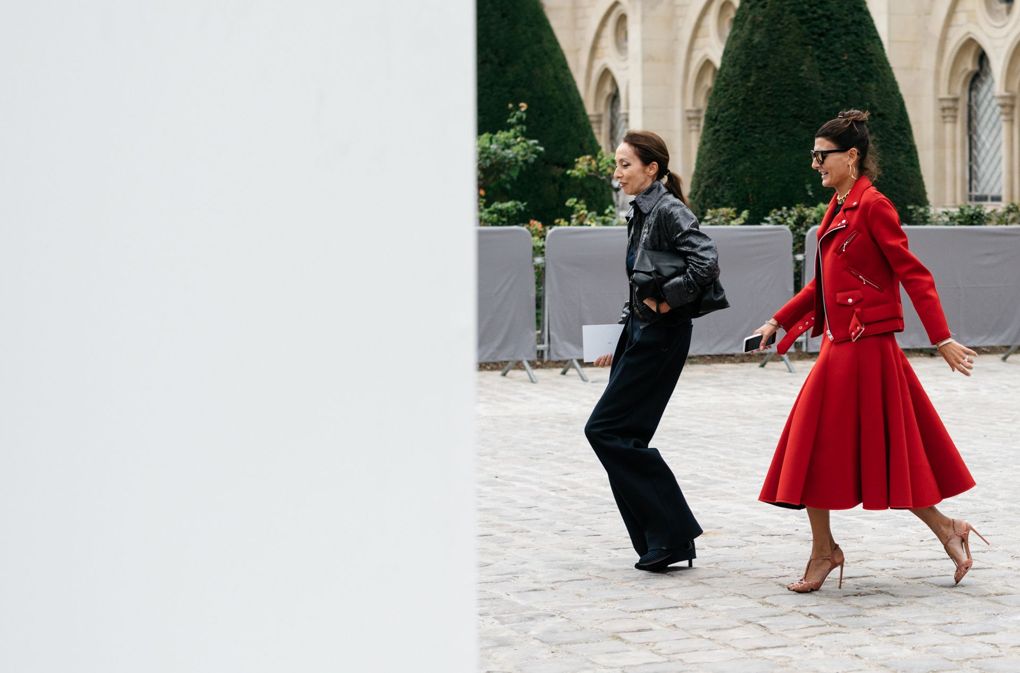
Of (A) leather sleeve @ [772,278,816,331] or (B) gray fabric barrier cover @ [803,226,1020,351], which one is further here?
(B) gray fabric barrier cover @ [803,226,1020,351]

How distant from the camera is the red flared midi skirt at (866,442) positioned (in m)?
5.28

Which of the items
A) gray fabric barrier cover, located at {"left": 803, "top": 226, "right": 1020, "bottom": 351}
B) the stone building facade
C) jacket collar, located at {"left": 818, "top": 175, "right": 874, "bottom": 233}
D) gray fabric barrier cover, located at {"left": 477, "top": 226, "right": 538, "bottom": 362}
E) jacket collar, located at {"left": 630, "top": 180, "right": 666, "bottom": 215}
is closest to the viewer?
jacket collar, located at {"left": 818, "top": 175, "right": 874, "bottom": 233}

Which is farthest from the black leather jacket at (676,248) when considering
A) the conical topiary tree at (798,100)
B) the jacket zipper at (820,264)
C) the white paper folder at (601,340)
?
the conical topiary tree at (798,100)

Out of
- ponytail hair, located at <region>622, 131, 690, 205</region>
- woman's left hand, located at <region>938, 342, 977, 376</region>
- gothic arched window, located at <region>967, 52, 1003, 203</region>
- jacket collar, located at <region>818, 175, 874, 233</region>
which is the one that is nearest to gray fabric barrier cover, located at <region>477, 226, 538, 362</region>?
ponytail hair, located at <region>622, 131, 690, 205</region>

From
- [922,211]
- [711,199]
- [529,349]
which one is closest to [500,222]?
[711,199]

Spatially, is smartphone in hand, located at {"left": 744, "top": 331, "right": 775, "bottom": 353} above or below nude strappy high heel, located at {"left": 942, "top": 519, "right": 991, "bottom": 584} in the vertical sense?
above

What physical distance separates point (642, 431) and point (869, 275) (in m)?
1.08

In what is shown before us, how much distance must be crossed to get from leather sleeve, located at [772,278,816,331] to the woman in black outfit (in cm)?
31

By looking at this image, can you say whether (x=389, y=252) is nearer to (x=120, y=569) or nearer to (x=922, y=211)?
(x=120, y=569)

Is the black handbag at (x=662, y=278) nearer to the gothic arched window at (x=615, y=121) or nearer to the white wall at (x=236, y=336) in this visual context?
the white wall at (x=236, y=336)

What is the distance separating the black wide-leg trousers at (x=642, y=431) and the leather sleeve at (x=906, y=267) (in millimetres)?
874

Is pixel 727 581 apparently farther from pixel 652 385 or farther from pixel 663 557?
pixel 652 385

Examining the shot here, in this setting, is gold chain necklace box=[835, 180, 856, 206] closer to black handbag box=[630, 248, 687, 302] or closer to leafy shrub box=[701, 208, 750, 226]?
black handbag box=[630, 248, 687, 302]

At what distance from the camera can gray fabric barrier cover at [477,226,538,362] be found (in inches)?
542
